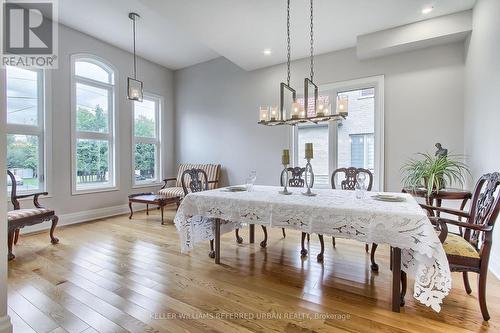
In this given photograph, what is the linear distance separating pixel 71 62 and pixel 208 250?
12.9 feet

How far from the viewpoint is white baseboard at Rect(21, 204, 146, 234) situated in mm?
3845

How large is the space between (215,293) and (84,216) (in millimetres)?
3589

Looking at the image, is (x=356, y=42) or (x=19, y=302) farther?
(x=356, y=42)

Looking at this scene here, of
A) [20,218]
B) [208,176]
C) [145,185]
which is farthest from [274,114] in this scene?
[145,185]

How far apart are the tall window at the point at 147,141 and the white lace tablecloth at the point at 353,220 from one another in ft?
10.8

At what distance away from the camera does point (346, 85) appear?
13.5ft

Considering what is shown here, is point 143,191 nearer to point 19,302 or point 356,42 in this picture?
point 19,302

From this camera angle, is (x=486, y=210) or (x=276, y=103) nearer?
(x=486, y=210)

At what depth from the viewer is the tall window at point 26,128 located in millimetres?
3650

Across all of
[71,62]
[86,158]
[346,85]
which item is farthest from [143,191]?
[346,85]

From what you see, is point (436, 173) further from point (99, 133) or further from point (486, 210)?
point (99, 133)

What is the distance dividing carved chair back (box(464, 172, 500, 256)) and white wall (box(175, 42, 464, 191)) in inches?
68.4

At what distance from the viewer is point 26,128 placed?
3771 mm

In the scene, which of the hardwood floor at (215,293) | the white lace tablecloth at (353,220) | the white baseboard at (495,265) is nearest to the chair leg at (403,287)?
the hardwood floor at (215,293)
